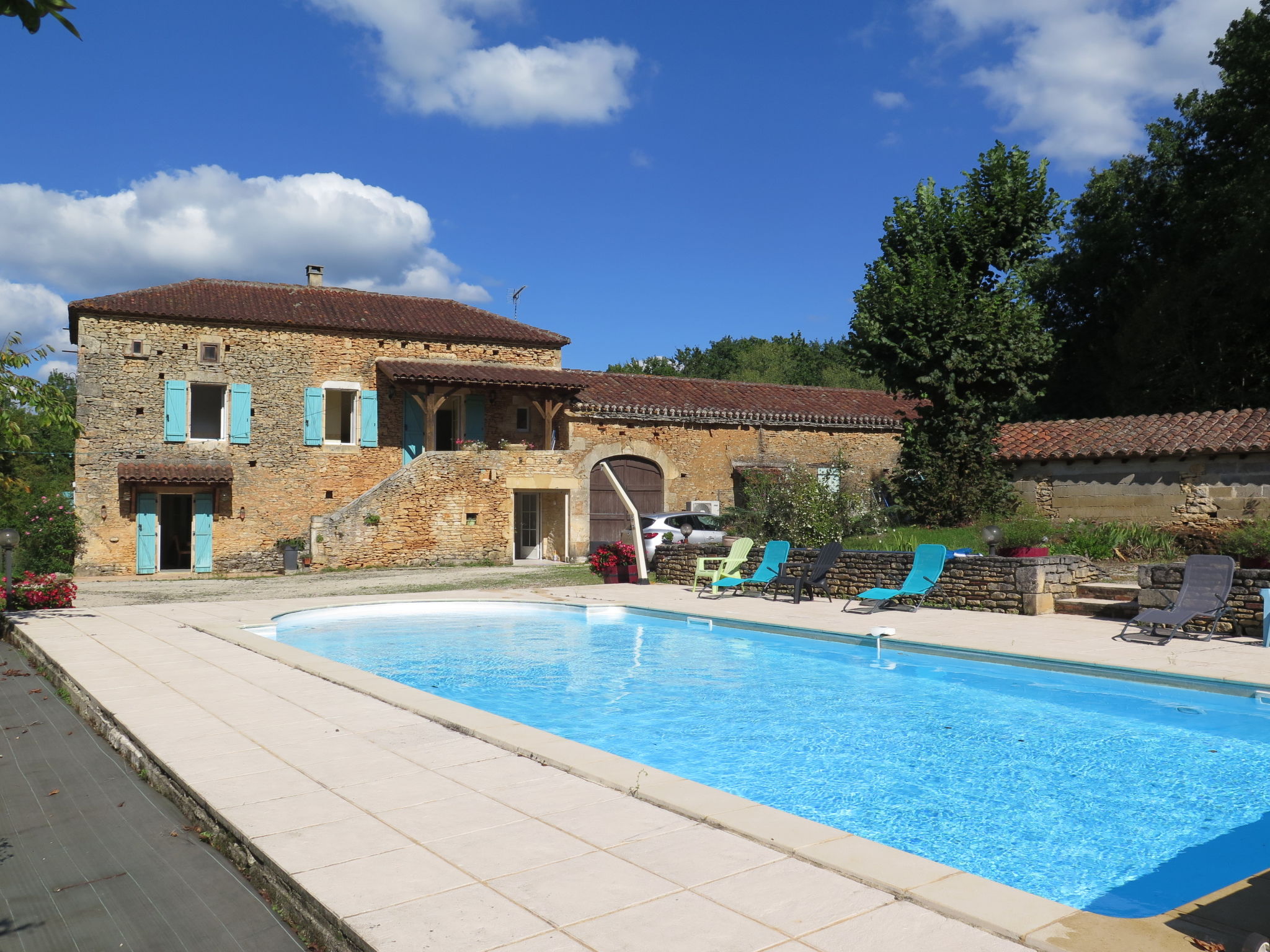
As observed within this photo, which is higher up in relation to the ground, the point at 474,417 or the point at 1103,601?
the point at 474,417

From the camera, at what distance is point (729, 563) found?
14.1 metres

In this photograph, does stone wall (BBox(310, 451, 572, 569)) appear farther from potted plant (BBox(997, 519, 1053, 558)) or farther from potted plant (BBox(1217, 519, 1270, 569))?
potted plant (BBox(1217, 519, 1270, 569))

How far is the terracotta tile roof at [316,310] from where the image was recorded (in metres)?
19.9

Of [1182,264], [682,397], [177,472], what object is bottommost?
[177,472]

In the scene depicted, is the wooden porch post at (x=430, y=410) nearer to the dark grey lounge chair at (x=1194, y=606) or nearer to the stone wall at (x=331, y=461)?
the stone wall at (x=331, y=461)

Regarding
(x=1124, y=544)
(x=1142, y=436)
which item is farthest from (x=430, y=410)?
(x=1142, y=436)

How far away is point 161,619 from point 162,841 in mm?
7775

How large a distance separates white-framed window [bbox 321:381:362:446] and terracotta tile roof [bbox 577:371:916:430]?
16.8 ft

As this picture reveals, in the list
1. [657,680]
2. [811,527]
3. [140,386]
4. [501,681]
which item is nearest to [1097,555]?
[811,527]

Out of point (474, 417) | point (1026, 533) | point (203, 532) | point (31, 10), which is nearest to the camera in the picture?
point (31, 10)

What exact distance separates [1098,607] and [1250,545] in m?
2.13

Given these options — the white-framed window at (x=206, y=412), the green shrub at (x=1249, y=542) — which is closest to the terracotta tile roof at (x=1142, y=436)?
the green shrub at (x=1249, y=542)

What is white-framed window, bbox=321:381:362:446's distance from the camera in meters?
21.0

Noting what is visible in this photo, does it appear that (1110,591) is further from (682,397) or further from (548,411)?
(682,397)
